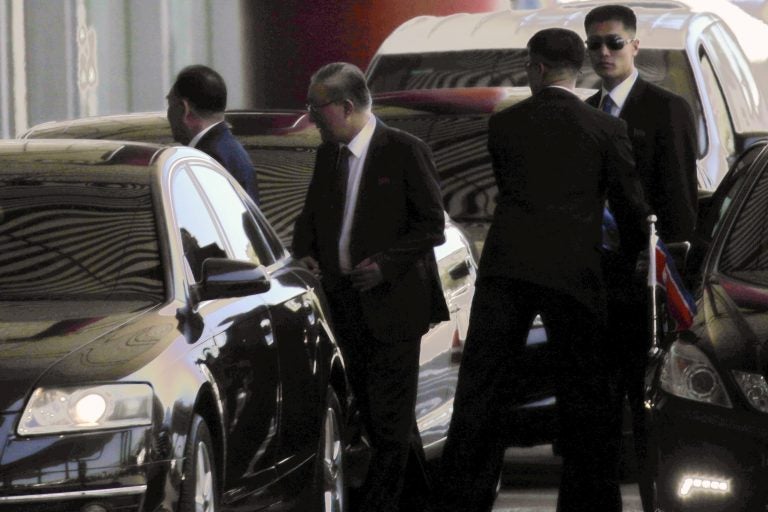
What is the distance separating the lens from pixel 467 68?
51.2 ft

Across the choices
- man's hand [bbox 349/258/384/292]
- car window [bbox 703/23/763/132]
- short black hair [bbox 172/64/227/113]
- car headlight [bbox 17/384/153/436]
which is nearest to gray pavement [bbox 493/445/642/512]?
man's hand [bbox 349/258/384/292]

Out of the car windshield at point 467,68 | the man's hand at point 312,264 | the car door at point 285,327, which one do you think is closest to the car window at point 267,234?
the car door at point 285,327

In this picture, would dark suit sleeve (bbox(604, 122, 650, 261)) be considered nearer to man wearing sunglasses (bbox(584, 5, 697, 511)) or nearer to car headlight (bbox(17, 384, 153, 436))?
man wearing sunglasses (bbox(584, 5, 697, 511))

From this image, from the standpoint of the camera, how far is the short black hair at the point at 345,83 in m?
9.07

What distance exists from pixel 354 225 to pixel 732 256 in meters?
1.40

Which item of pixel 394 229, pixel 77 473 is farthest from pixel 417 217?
pixel 77 473

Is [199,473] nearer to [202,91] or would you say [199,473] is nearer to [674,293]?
[674,293]

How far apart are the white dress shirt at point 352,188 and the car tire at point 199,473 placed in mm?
2126

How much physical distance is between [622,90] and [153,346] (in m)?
3.08

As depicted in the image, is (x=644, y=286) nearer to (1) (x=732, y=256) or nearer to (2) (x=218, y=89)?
(1) (x=732, y=256)

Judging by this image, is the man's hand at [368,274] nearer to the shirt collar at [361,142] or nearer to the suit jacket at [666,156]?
the shirt collar at [361,142]

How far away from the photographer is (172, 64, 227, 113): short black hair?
9781 millimetres

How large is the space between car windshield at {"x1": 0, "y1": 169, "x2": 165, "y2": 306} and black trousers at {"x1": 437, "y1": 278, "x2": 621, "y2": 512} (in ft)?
4.80

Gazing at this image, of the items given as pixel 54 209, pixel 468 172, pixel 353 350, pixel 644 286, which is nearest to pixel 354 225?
pixel 353 350
